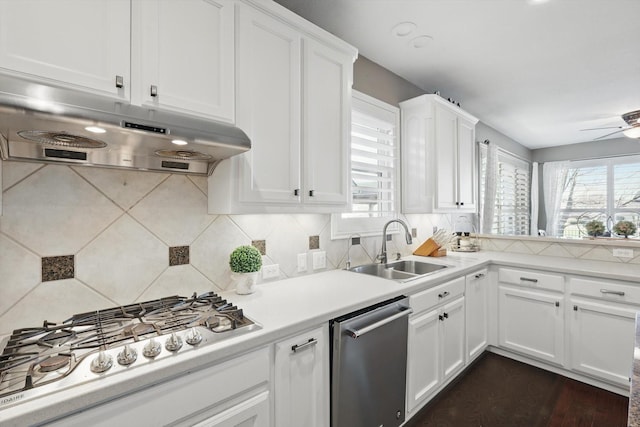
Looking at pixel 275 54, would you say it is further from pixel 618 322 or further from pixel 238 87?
pixel 618 322

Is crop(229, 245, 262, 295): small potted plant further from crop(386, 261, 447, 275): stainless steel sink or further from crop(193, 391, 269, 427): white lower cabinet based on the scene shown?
crop(386, 261, 447, 275): stainless steel sink

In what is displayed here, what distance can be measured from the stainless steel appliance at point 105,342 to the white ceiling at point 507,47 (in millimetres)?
1924

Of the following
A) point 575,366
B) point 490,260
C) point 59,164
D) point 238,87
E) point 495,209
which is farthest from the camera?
point 495,209

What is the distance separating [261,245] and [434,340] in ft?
4.32

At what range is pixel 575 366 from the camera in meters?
2.33

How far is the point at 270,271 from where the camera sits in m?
1.85

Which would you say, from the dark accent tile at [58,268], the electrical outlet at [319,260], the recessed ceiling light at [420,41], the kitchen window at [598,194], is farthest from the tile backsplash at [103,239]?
the kitchen window at [598,194]

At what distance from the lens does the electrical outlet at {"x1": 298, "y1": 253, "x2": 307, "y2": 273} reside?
6.61ft

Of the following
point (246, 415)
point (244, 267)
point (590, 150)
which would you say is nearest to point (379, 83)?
point (244, 267)

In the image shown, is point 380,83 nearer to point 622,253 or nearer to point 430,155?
point 430,155

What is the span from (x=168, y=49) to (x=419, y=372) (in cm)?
218

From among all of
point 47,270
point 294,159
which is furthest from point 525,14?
point 47,270

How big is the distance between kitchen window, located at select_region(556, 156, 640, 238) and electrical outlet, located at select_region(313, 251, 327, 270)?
521 cm

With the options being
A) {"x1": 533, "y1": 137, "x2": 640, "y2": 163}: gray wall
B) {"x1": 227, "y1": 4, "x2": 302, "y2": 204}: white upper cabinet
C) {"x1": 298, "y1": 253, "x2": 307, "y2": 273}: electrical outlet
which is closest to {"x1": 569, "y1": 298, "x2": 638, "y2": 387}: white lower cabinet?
{"x1": 298, "y1": 253, "x2": 307, "y2": 273}: electrical outlet
